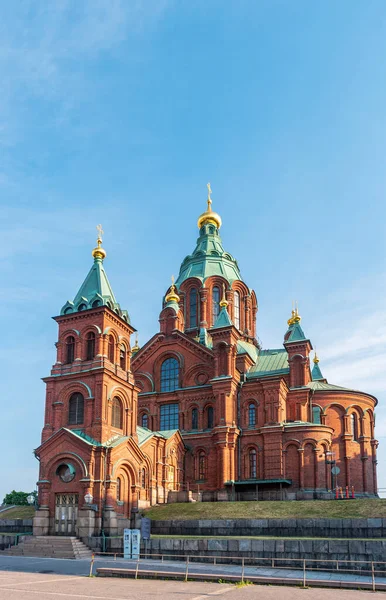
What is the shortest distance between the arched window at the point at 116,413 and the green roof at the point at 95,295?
18.8 ft

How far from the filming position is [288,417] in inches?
1854

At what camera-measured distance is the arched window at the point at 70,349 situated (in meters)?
38.3

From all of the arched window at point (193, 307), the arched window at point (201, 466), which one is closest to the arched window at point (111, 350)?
the arched window at point (201, 466)

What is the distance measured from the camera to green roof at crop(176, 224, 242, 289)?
57.2 metres

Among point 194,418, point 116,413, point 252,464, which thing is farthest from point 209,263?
point 116,413

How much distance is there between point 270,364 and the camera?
50.5 m

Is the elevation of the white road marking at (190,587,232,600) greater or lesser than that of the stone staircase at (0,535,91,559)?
greater

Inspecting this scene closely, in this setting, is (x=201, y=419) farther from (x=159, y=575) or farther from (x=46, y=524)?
(x=159, y=575)

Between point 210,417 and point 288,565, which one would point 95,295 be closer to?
point 210,417

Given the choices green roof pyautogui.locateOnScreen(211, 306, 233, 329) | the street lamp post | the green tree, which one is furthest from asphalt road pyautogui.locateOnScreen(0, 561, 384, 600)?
the green tree

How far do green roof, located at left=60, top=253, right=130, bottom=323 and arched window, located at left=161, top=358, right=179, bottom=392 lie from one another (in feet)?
34.9

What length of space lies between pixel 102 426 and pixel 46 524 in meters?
6.23

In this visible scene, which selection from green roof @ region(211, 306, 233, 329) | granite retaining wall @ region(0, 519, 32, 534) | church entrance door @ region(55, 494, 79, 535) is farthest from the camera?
green roof @ region(211, 306, 233, 329)

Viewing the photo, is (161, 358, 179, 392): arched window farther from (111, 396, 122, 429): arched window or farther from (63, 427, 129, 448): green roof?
(63, 427, 129, 448): green roof
